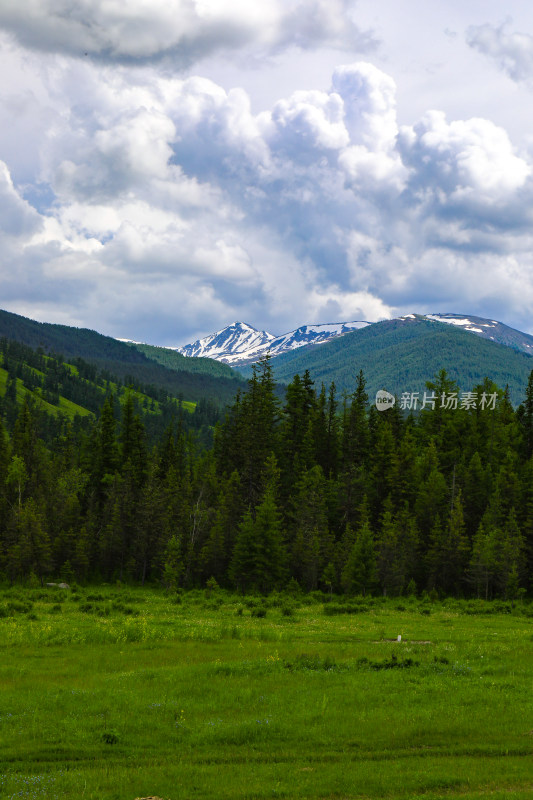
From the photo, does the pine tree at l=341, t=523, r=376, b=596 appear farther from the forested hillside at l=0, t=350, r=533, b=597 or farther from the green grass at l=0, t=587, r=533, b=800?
the green grass at l=0, t=587, r=533, b=800

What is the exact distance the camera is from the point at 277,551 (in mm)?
65438

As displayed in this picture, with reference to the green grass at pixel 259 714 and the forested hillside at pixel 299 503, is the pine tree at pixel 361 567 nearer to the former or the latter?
the forested hillside at pixel 299 503

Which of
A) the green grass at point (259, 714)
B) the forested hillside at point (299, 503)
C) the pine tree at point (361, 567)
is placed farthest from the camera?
the forested hillside at point (299, 503)

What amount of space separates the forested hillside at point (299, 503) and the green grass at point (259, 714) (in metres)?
31.3

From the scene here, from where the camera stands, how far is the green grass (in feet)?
43.7

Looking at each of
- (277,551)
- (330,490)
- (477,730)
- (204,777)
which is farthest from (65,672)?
(330,490)

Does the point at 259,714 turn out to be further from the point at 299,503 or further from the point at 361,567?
the point at 299,503

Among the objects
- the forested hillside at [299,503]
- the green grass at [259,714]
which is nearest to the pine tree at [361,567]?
the forested hillside at [299,503]

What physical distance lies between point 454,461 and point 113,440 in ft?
154

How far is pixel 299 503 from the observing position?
7462cm

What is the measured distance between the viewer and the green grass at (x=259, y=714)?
1332 centimetres

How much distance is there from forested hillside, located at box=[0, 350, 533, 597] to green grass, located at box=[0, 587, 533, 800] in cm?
3126

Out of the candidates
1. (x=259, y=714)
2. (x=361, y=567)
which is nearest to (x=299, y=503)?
(x=361, y=567)

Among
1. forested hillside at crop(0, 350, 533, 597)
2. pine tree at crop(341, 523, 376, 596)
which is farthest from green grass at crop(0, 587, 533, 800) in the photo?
forested hillside at crop(0, 350, 533, 597)
